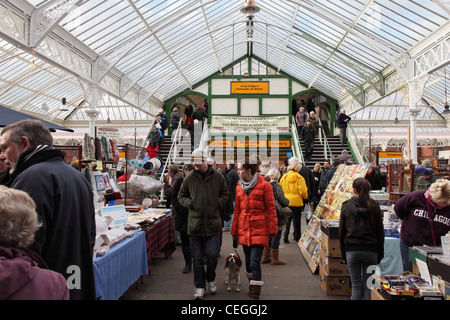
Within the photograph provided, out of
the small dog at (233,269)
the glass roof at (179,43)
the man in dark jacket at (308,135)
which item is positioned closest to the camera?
the small dog at (233,269)

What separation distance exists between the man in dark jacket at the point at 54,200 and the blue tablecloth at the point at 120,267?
1097mm

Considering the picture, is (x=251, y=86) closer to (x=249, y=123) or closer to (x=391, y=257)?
(x=249, y=123)

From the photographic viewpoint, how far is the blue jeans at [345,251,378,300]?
3707mm

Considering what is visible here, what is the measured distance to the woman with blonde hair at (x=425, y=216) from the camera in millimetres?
3502

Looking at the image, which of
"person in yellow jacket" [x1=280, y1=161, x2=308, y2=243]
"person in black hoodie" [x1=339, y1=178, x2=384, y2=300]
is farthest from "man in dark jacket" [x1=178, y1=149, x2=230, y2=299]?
A: "person in yellow jacket" [x1=280, y1=161, x2=308, y2=243]

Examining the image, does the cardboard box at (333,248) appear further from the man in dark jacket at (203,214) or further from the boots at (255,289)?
the man in dark jacket at (203,214)

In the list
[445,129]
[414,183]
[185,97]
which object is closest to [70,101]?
[185,97]

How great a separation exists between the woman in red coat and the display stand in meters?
0.82

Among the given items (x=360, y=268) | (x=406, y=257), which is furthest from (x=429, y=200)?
(x=360, y=268)

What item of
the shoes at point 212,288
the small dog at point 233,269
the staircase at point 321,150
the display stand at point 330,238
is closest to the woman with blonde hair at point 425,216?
the display stand at point 330,238

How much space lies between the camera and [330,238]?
4633 mm

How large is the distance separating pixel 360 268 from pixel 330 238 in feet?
2.74

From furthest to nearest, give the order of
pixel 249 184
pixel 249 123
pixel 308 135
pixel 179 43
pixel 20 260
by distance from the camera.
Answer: pixel 249 123 < pixel 179 43 < pixel 308 135 < pixel 249 184 < pixel 20 260
